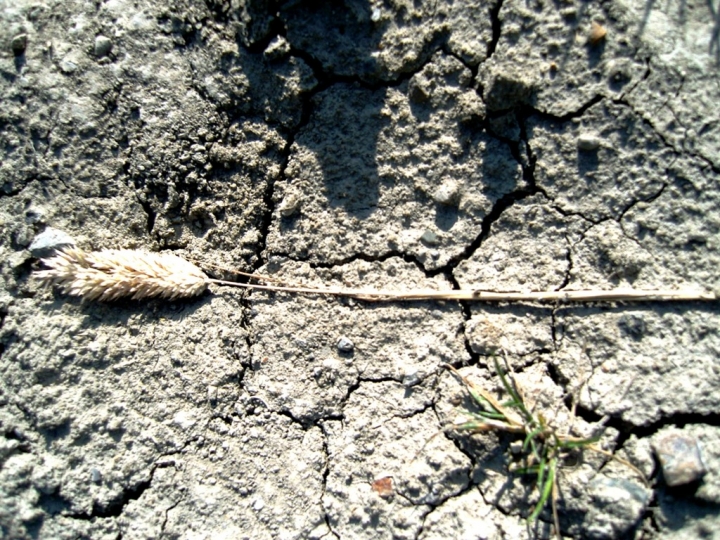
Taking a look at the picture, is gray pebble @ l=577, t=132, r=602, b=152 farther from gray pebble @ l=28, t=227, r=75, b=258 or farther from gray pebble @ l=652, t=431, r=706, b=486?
gray pebble @ l=28, t=227, r=75, b=258

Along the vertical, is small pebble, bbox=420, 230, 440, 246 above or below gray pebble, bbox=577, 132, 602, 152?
below

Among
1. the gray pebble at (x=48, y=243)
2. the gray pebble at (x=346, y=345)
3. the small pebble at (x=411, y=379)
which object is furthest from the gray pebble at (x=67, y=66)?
the small pebble at (x=411, y=379)

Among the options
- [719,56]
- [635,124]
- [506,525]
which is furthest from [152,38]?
[506,525]

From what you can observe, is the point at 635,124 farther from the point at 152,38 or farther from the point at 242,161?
the point at 152,38

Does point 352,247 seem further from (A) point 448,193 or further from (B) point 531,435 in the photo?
(B) point 531,435

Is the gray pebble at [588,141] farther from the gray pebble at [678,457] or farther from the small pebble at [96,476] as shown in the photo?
the small pebble at [96,476]

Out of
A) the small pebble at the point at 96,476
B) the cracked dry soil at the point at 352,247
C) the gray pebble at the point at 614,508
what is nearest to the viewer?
the gray pebble at the point at 614,508

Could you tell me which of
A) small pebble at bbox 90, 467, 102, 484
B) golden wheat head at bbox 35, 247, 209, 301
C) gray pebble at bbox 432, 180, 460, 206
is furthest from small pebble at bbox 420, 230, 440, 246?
small pebble at bbox 90, 467, 102, 484
